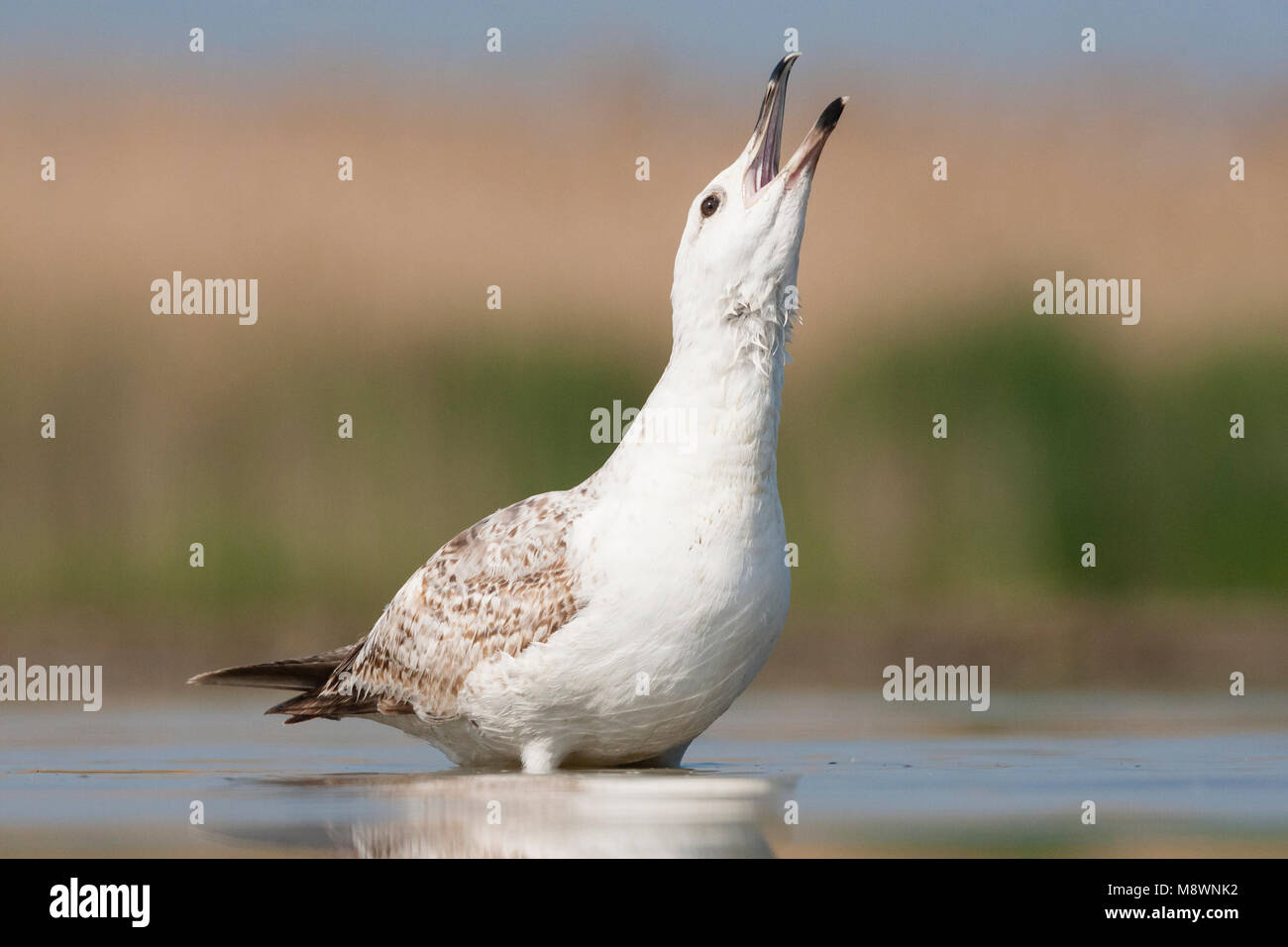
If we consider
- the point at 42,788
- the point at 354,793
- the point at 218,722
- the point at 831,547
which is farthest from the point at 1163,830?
the point at 831,547

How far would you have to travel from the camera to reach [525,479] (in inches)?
680

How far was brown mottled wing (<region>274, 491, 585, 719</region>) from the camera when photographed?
28.0ft

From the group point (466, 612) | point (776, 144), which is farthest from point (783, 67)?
point (466, 612)

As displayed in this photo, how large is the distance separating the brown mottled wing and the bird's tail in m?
0.56

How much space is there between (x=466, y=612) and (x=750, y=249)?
2.00 m

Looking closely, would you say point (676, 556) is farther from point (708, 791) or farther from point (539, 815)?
point (539, 815)

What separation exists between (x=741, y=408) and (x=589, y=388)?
391 inches

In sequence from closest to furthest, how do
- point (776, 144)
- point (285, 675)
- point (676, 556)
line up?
point (676, 556) < point (776, 144) < point (285, 675)

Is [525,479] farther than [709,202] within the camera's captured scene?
Yes

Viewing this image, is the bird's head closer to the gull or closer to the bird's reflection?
the gull

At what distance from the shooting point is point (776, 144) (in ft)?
28.4

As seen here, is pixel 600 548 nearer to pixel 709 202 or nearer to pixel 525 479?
pixel 709 202

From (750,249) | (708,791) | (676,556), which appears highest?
(750,249)

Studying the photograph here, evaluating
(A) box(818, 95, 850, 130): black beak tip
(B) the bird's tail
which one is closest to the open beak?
(A) box(818, 95, 850, 130): black beak tip
